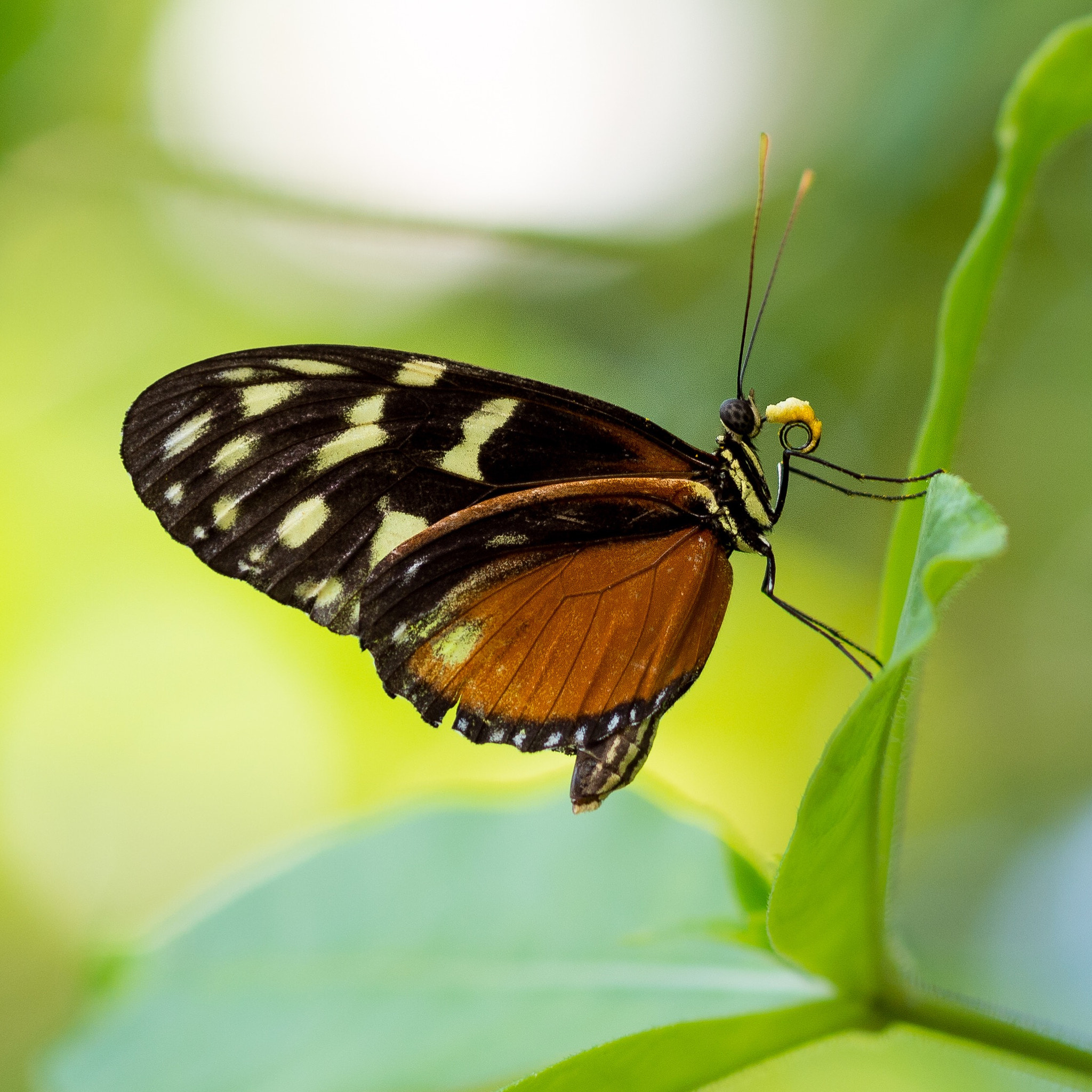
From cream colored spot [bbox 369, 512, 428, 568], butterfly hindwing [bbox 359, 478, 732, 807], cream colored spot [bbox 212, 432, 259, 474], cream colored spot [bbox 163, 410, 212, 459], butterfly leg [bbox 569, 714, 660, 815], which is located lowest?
butterfly leg [bbox 569, 714, 660, 815]

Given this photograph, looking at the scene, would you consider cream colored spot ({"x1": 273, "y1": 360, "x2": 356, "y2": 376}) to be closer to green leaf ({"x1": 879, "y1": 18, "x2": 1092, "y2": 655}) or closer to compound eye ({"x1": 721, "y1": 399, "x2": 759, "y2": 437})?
compound eye ({"x1": 721, "y1": 399, "x2": 759, "y2": 437})

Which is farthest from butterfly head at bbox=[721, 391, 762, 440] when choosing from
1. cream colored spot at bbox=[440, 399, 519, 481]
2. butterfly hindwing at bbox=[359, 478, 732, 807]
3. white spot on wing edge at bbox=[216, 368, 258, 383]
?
white spot on wing edge at bbox=[216, 368, 258, 383]

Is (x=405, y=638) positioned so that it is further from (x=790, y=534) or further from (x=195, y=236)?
(x=195, y=236)

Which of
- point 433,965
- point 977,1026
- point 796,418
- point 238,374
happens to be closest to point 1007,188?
point 796,418

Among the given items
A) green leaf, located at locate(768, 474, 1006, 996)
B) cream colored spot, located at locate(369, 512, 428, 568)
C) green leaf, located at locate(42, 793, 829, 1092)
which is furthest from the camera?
cream colored spot, located at locate(369, 512, 428, 568)

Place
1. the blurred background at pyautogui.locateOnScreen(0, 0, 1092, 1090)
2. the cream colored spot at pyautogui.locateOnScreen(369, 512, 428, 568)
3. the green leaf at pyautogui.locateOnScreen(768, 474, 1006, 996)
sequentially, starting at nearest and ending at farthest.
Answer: the green leaf at pyautogui.locateOnScreen(768, 474, 1006, 996)
the cream colored spot at pyautogui.locateOnScreen(369, 512, 428, 568)
the blurred background at pyautogui.locateOnScreen(0, 0, 1092, 1090)

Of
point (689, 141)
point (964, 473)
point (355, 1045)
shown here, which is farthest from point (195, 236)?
point (355, 1045)

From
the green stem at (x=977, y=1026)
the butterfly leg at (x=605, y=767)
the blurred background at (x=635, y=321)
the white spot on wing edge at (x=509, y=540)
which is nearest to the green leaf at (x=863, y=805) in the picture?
the green stem at (x=977, y=1026)
